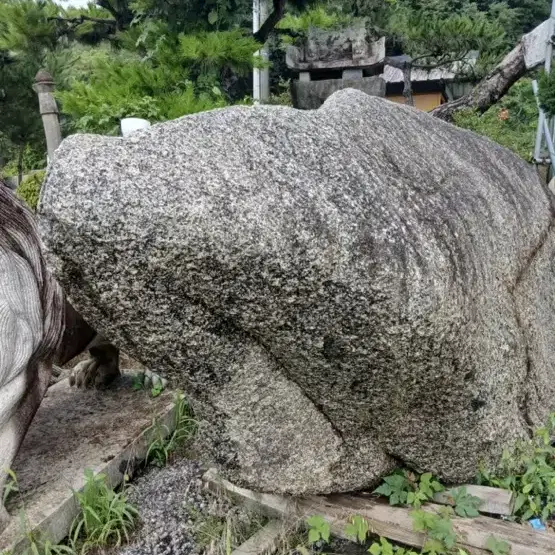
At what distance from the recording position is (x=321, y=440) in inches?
69.6

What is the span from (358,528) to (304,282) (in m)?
0.84

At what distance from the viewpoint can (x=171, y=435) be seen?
2.59 metres

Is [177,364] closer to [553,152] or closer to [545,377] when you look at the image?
[545,377]

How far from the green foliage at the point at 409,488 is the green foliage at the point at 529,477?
18 centimetres

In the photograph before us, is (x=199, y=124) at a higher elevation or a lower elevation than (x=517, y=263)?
higher

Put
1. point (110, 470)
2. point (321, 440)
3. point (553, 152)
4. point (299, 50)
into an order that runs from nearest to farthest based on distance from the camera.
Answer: point (321, 440) < point (110, 470) < point (553, 152) < point (299, 50)

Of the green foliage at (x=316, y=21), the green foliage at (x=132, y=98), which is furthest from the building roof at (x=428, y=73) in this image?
the green foliage at (x=132, y=98)

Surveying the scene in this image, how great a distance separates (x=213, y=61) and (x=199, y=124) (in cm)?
423

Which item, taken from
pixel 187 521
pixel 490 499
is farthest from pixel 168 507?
pixel 490 499

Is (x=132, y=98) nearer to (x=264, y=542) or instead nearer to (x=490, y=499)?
(x=264, y=542)

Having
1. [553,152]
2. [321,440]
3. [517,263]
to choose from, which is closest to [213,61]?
[553,152]

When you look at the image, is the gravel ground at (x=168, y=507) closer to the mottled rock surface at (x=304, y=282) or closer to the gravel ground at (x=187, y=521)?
the gravel ground at (x=187, y=521)

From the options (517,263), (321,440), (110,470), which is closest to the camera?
(321,440)

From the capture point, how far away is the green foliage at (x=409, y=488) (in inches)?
72.6
